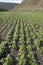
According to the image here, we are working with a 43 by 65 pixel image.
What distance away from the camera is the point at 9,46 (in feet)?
42.3

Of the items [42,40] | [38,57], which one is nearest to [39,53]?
[38,57]

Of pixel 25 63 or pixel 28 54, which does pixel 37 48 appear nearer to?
pixel 28 54

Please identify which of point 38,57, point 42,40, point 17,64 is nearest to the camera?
point 17,64

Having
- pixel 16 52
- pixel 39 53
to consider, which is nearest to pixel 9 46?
pixel 16 52

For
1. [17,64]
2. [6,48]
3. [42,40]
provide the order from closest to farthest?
[17,64], [6,48], [42,40]

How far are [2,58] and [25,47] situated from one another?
98.8 inches

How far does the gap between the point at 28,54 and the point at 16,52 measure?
0.95 metres

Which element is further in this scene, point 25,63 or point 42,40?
point 42,40

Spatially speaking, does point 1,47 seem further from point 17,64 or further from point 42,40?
point 42,40

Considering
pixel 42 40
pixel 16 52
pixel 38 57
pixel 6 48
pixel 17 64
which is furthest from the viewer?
pixel 42 40

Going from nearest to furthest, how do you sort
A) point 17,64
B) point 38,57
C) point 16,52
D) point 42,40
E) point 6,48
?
point 17,64 < point 38,57 < point 16,52 < point 6,48 < point 42,40

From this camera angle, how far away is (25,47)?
12406 mm

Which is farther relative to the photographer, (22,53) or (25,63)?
(22,53)

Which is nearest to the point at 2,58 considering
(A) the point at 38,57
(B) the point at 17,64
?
(B) the point at 17,64
